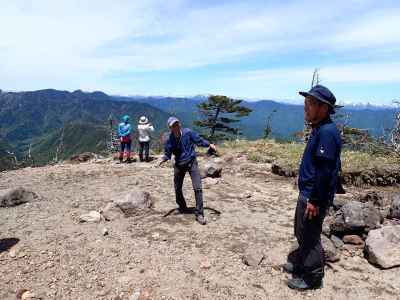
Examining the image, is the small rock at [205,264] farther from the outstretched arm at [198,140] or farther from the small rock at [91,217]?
the small rock at [91,217]

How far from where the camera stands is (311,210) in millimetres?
4832

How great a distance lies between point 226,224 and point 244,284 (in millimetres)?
2429

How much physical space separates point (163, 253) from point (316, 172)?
3.32 metres

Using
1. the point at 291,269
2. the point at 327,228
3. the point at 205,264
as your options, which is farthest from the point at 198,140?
the point at 291,269

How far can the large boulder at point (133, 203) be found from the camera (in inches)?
342

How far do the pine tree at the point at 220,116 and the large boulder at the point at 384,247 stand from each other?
1672 inches

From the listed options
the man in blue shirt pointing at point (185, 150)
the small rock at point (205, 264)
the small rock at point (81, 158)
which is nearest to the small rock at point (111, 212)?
the man in blue shirt pointing at point (185, 150)

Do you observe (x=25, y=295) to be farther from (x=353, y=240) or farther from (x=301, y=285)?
(x=353, y=240)

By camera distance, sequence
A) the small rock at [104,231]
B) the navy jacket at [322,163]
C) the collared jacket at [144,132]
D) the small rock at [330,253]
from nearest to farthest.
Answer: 1. the navy jacket at [322,163]
2. the small rock at [330,253]
3. the small rock at [104,231]
4. the collared jacket at [144,132]

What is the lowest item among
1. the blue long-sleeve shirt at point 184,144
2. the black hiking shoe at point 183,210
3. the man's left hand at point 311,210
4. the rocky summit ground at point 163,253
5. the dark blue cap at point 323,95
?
the rocky summit ground at point 163,253

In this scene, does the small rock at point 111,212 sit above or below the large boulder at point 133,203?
below

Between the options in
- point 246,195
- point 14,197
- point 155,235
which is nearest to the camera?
point 155,235

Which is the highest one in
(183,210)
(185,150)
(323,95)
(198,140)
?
(323,95)

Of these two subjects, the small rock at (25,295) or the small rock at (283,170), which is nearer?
the small rock at (25,295)
